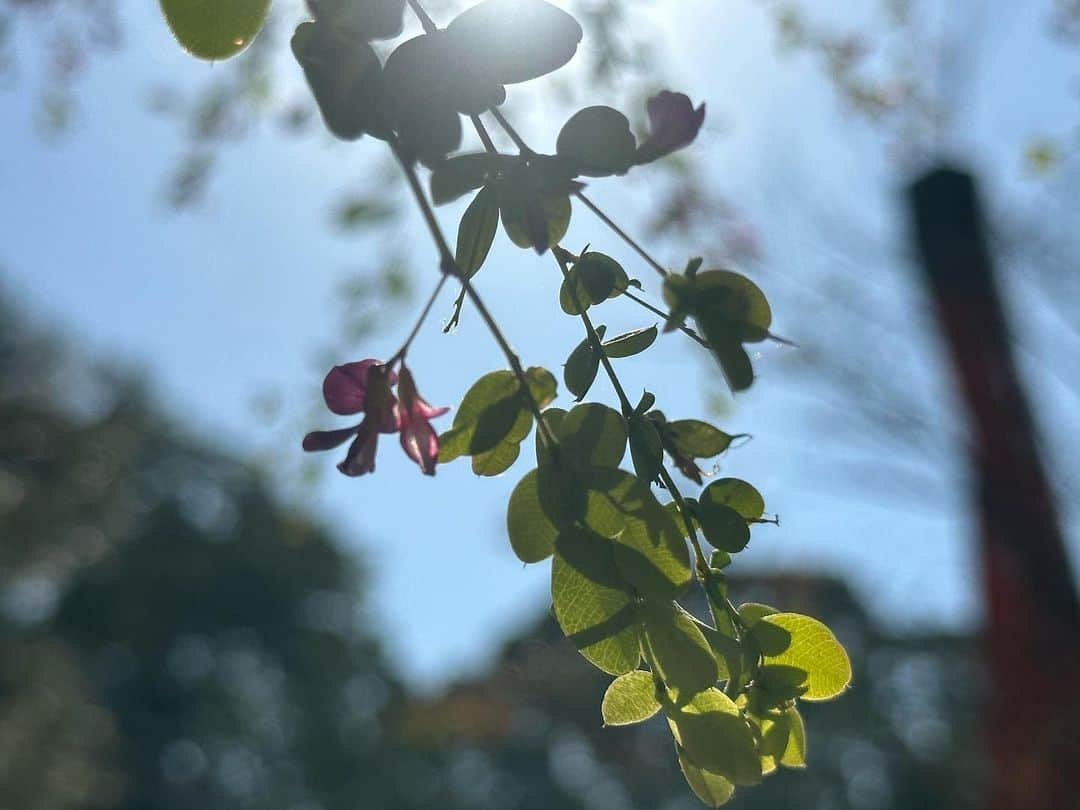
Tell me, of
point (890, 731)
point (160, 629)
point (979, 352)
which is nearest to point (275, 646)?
point (160, 629)

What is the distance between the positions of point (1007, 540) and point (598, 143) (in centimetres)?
300

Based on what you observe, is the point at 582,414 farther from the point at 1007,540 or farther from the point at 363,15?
the point at 1007,540

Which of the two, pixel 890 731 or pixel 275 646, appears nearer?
pixel 890 731

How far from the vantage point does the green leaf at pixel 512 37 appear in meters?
0.51

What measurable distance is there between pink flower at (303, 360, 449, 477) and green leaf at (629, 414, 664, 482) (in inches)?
4.1

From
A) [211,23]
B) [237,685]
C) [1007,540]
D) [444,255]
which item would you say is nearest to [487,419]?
[444,255]

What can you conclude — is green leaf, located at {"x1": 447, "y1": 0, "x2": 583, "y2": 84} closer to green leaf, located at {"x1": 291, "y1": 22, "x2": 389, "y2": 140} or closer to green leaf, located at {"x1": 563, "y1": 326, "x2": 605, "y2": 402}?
green leaf, located at {"x1": 291, "y1": 22, "x2": 389, "y2": 140}

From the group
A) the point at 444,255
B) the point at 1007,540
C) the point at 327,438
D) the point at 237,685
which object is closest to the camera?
the point at 444,255

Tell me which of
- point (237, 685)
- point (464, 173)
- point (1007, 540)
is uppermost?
point (237, 685)

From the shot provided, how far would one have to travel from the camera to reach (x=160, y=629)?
18906 millimetres

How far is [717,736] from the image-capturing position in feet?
1.79

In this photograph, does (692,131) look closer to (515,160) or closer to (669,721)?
(515,160)

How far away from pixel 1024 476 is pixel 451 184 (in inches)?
120

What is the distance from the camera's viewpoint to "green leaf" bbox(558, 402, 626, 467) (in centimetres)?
56
